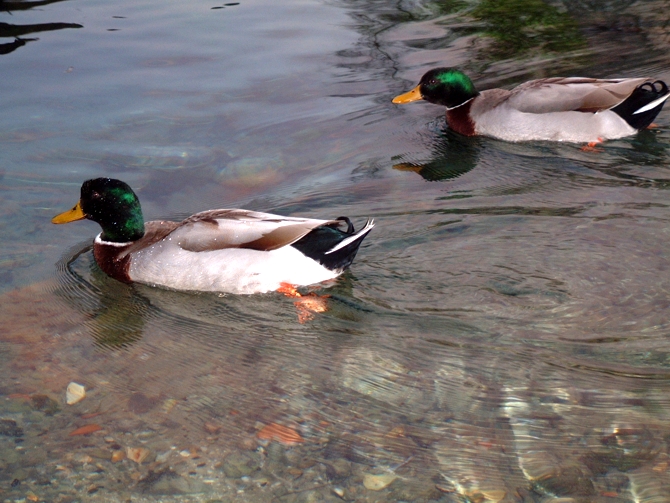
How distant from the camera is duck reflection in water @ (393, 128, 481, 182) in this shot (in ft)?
23.5

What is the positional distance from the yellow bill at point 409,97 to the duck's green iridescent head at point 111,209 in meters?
3.63

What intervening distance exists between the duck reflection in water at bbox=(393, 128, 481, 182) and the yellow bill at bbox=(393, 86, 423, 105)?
542mm

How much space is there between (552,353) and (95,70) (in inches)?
270

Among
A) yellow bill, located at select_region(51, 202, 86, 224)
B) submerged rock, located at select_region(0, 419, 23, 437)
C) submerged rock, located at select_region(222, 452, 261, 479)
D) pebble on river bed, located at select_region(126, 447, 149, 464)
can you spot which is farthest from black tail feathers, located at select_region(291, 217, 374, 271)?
submerged rock, located at select_region(0, 419, 23, 437)

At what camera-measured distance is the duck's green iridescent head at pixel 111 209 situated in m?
5.62

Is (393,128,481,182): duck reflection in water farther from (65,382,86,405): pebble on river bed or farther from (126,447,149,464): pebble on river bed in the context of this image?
(126,447,149,464): pebble on river bed

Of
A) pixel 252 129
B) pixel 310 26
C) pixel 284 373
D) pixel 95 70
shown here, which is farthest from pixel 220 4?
pixel 284 373

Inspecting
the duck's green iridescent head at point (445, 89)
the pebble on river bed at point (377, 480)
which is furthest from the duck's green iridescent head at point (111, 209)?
the duck's green iridescent head at point (445, 89)

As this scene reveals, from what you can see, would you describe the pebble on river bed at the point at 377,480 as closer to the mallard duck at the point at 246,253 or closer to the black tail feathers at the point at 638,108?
the mallard duck at the point at 246,253

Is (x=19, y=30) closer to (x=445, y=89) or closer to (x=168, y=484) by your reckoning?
(x=445, y=89)

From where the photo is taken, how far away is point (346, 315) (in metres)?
4.98

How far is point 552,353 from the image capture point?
4.38m

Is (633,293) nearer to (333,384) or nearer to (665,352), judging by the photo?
(665,352)

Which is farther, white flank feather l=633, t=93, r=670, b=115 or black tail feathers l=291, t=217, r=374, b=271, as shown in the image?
white flank feather l=633, t=93, r=670, b=115
